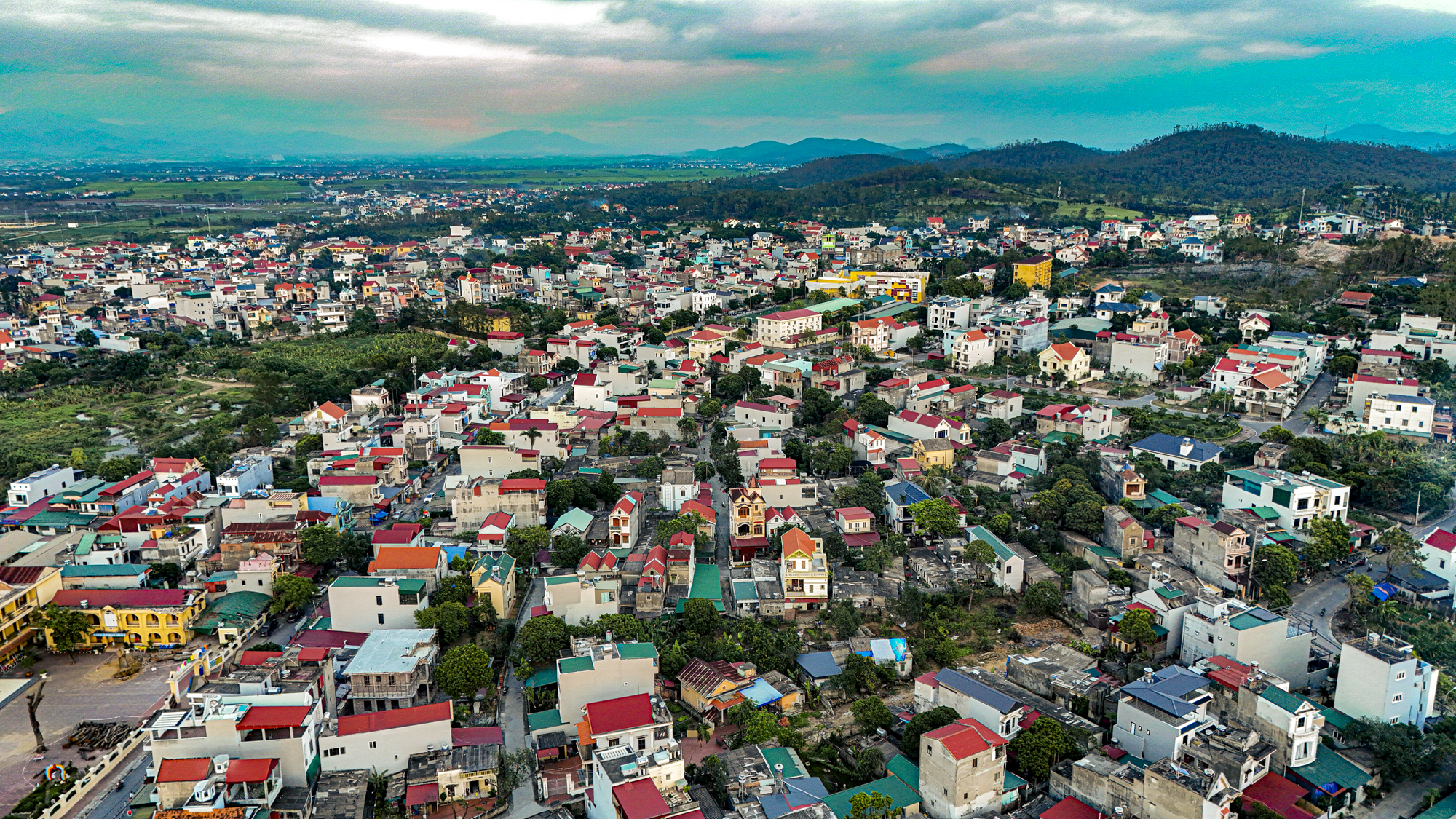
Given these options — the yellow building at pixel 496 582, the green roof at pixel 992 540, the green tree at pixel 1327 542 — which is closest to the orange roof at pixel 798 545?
the green roof at pixel 992 540

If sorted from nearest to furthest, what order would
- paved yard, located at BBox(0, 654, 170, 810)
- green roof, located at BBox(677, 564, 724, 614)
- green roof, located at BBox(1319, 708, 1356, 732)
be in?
paved yard, located at BBox(0, 654, 170, 810)
green roof, located at BBox(1319, 708, 1356, 732)
green roof, located at BBox(677, 564, 724, 614)

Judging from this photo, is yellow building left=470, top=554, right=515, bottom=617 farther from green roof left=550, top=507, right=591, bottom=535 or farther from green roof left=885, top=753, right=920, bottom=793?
green roof left=885, top=753, right=920, bottom=793

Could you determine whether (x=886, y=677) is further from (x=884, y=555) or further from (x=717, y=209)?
(x=717, y=209)

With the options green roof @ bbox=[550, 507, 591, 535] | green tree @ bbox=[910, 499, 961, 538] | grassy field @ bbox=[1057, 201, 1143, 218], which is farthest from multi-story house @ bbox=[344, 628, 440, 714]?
grassy field @ bbox=[1057, 201, 1143, 218]

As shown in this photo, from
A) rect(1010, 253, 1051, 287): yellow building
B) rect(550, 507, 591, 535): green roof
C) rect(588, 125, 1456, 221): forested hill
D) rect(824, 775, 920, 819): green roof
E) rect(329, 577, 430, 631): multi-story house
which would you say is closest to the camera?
rect(824, 775, 920, 819): green roof

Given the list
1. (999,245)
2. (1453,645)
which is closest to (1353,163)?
(999,245)
